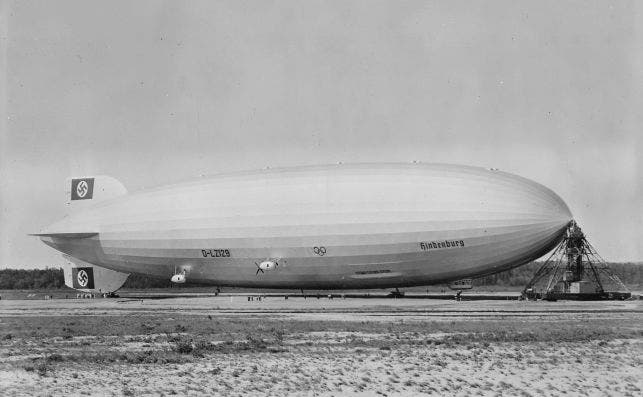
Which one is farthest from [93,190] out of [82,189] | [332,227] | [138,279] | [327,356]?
[138,279]

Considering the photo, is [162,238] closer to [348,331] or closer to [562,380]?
[348,331]

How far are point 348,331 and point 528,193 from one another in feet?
77.7

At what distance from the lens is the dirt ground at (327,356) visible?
18469 mm

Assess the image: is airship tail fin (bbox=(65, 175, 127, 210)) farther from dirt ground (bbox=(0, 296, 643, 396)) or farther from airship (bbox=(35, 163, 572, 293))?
dirt ground (bbox=(0, 296, 643, 396))

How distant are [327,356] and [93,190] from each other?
48.6 m

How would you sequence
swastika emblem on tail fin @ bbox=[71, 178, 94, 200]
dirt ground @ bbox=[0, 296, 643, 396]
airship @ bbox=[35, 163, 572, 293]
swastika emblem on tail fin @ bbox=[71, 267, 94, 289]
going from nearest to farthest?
1. dirt ground @ bbox=[0, 296, 643, 396]
2. airship @ bbox=[35, 163, 572, 293]
3. swastika emblem on tail fin @ bbox=[71, 267, 94, 289]
4. swastika emblem on tail fin @ bbox=[71, 178, 94, 200]

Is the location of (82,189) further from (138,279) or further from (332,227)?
(138,279)

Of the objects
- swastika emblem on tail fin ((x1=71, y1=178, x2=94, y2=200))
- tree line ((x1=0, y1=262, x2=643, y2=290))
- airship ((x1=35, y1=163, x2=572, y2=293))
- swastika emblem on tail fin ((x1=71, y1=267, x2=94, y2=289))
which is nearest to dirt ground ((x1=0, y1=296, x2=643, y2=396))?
airship ((x1=35, y1=163, x2=572, y2=293))

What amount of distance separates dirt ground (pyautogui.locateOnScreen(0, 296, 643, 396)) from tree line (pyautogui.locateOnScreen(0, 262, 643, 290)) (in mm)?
80211

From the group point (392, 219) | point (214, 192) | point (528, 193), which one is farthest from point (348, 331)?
point (214, 192)

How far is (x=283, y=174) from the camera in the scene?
181 feet

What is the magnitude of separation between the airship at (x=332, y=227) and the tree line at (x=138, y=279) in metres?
54.5

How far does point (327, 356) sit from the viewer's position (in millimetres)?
22828

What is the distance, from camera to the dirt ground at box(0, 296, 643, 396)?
1847cm
